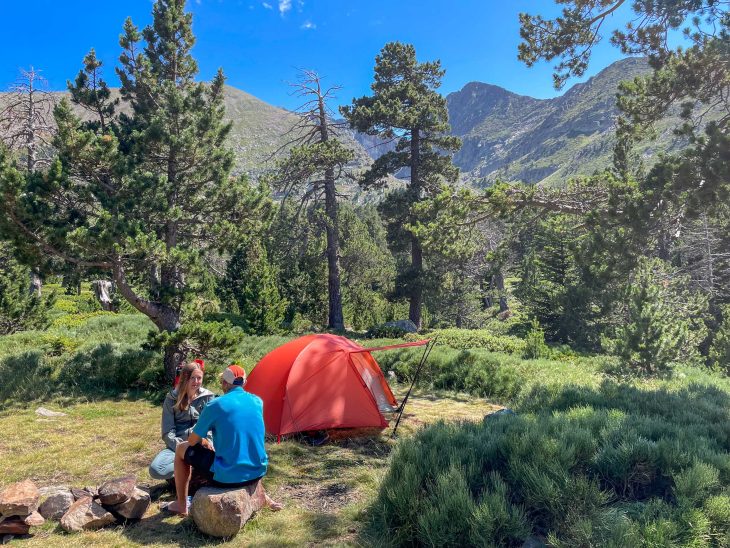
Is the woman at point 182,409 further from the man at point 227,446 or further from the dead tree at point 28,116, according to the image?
the dead tree at point 28,116

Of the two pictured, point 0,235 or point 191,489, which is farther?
point 0,235

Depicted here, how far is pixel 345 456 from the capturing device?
6555 mm

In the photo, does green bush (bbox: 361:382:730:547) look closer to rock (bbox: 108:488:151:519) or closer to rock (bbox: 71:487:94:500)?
rock (bbox: 108:488:151:519)

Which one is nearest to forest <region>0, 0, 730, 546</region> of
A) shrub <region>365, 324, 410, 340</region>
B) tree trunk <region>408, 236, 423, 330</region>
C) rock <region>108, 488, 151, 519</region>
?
rock <region>108, 488, 151, 519</region>

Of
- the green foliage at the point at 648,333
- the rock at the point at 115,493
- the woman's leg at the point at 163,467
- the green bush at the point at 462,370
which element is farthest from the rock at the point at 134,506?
the green foliage at the point at 648,333

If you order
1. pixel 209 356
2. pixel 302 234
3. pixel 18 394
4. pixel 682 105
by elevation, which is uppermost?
pixel 682 105

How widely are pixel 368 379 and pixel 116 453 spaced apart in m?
4.24

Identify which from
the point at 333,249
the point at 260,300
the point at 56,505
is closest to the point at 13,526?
the point at 56,505

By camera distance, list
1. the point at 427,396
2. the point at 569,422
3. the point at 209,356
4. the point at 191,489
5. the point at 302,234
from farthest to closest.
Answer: the point at 302,234 < the point at 427,396 < the point at 209,356 < the point at 569,422 < the point at 191,489

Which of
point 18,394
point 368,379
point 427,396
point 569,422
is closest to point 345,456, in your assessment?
point 368,379

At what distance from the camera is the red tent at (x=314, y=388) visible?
718 centimetres

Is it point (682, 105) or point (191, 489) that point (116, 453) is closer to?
point (191, 489)

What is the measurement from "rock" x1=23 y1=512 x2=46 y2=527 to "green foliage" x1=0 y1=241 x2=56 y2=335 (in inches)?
510

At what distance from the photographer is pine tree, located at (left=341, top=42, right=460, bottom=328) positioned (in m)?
20.1
